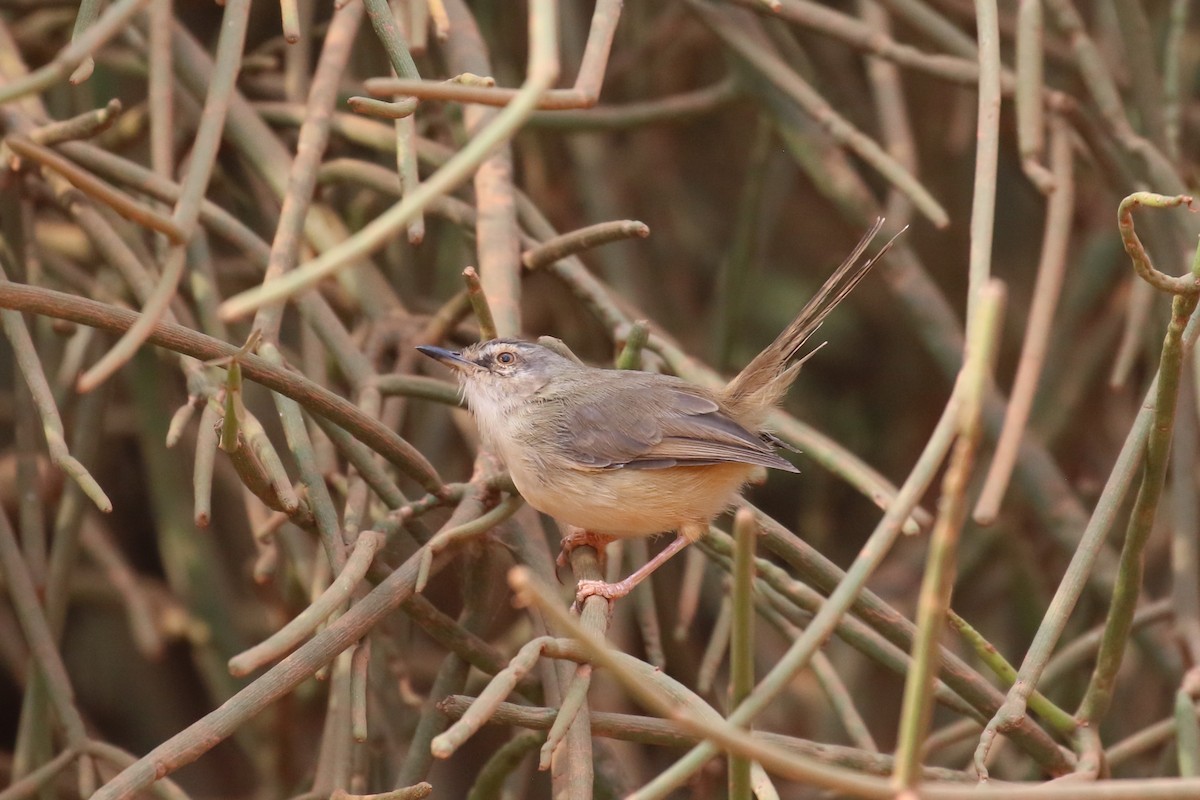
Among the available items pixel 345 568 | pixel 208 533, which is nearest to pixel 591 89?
pixel 345 568

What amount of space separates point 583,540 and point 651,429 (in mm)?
381

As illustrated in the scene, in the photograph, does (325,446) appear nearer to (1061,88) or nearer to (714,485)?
(714,485)

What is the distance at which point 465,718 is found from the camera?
1.57 metres

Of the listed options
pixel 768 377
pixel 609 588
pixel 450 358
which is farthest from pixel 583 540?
pixel 768 377

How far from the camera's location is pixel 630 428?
3.42m

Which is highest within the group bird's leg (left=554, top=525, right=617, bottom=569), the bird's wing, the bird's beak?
the bird's beak

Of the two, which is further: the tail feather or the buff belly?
the tail feather

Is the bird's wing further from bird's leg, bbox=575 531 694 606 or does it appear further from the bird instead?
bird's leg, bbox=575 531 694 606

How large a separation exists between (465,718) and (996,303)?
82 cm

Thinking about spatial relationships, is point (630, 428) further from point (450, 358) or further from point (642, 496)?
point (450, 358)

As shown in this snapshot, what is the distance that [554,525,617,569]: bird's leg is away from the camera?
124 inches

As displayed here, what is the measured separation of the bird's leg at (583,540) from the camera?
124 inches

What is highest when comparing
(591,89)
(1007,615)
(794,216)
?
(591,89)

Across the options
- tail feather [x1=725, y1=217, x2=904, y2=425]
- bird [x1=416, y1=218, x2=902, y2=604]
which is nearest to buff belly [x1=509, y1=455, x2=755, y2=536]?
bird [x1=416, y1=218, x2=902, y2=604]
